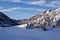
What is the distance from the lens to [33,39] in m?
18.4

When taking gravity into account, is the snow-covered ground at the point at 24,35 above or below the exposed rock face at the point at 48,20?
above

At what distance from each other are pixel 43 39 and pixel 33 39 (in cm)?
117

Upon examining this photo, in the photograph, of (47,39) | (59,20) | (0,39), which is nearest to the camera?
(0,39)

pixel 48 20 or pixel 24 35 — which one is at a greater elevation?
pixel 24 35

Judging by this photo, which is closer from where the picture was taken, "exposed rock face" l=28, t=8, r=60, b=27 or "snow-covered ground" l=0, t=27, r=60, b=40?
"snow-covered ground" l=0, t=27, r=60, b=40

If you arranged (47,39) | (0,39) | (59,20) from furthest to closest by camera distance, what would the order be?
(59,20) → (47,39) → (0,39)

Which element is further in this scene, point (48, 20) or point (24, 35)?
point (48, 20)

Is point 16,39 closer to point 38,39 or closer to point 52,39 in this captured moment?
point 38,39

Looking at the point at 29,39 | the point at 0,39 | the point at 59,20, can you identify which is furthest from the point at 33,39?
the point at 59,20

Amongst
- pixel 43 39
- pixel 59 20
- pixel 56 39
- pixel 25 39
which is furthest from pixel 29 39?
pixel 59 20

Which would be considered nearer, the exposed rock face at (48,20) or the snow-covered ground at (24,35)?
the snow-covered ground at (24,35)

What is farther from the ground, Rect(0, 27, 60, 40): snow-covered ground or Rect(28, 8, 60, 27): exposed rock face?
Rect(0, 27, 60, 40): snow-covered ground

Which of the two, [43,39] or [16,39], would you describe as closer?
[16,39]

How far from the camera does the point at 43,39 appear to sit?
19.0 m
